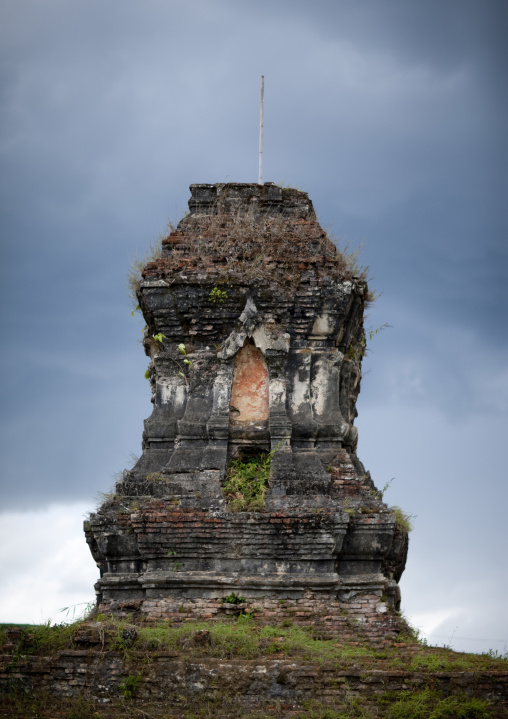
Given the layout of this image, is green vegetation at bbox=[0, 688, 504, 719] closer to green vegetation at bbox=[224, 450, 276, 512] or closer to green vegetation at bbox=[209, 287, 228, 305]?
green vegetation at bbox=[224, 450, 276, 512]

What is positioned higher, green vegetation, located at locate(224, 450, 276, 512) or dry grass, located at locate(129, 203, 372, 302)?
dry grass, located at locate(129, 203, 372, 302)

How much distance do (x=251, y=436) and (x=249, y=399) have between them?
1.96 ft

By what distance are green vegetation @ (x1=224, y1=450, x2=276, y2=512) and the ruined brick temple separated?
97 mm

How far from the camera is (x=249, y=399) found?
13000mm

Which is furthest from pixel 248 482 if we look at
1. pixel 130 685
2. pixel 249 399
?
pixel 130 685

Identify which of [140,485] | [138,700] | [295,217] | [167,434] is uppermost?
[295,217]

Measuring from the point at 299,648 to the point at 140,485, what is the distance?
3301 millimetres

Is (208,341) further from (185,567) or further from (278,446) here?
(185,567)

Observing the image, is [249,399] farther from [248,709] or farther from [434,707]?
[434,707]

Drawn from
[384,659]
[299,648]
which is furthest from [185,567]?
[384,659]

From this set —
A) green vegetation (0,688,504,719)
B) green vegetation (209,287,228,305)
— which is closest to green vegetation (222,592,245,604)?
green vegetation (0,688,504,719)

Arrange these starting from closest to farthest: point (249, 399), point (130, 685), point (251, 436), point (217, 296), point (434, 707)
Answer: point (434, 707), point (130, 685), point (251, 436), point (249, 399), point (217, 296)

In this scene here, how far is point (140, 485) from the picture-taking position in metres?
12.1

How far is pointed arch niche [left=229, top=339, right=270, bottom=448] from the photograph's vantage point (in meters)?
12.7
